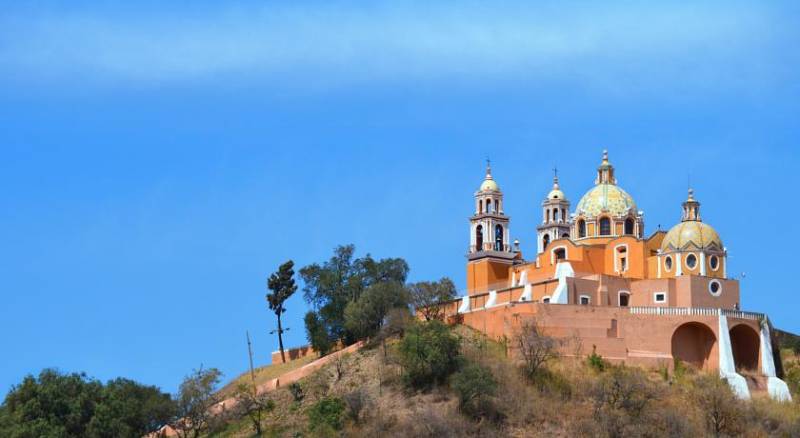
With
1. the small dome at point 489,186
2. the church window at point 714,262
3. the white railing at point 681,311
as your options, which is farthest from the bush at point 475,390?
the small dome at point 489,186

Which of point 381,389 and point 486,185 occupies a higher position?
point 486,185

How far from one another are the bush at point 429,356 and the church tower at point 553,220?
1627 centimetres

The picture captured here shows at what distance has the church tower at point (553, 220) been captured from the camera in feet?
292

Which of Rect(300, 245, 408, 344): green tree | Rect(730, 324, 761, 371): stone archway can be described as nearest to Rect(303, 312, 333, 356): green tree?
Rect(300, 245, 408, 344): green tree

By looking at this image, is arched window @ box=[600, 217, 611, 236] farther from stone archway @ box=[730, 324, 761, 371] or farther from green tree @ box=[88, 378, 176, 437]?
green tree @ box=[88, 378, 176, 437]

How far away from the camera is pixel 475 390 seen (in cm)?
7012

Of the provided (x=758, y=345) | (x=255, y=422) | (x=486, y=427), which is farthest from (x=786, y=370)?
(x=255, y=422)

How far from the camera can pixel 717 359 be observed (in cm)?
7475

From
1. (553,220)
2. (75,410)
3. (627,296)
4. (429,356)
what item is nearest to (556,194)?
(553,220)

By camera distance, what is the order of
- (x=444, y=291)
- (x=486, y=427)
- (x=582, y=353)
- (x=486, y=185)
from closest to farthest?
(x=486, y=427)
(x=582, y=353)
(x=444, y=291)
(x=486, y=185)

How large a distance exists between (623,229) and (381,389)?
16962 mm

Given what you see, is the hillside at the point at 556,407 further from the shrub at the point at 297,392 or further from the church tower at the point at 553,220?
the church tower at the point at 553,220

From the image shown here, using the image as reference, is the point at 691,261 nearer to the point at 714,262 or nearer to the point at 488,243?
the point at 714,262

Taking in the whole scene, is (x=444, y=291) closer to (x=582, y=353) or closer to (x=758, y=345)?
(x=582, y=353)
